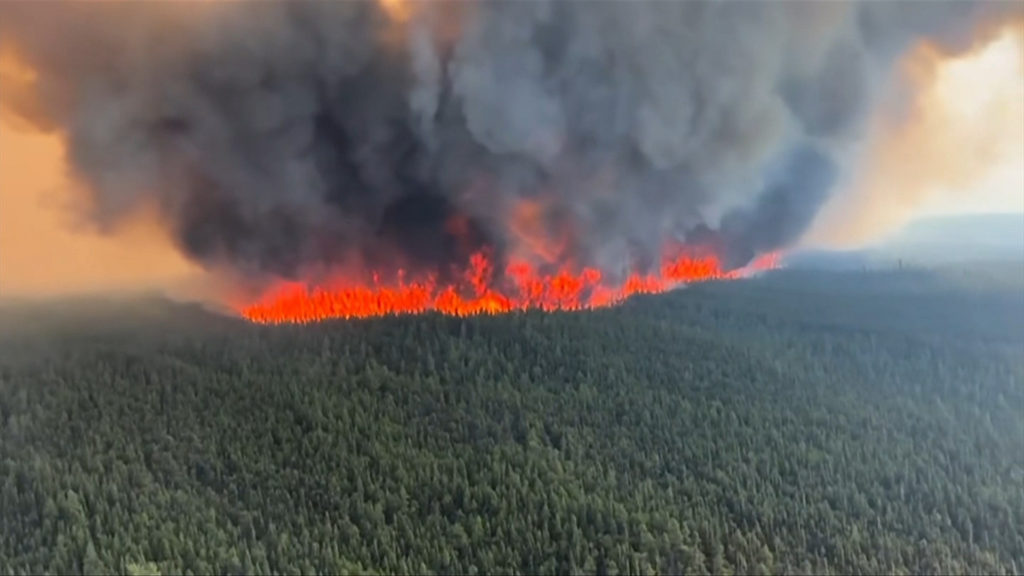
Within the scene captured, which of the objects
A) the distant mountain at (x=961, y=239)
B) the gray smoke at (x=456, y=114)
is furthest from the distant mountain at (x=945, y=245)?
the gray smoke at (x=456, y=114)

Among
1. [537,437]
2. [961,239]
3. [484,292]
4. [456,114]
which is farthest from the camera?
[484,292]

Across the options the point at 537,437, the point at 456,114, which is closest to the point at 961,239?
the point at 537,437

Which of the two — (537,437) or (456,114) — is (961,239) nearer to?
(537,437)

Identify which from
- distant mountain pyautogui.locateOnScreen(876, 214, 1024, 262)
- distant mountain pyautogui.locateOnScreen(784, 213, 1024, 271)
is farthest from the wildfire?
distant mountain pyautogui.locateOnScreen(876, 214, 1024, 262)

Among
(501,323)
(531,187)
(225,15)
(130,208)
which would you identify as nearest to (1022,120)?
(531,187)

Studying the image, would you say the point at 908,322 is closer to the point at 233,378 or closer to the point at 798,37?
the point at 798,37

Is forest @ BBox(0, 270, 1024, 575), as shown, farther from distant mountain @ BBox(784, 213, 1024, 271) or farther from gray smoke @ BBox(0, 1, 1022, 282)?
gray smoke @ BBox(0, 1, 1022, 282)
